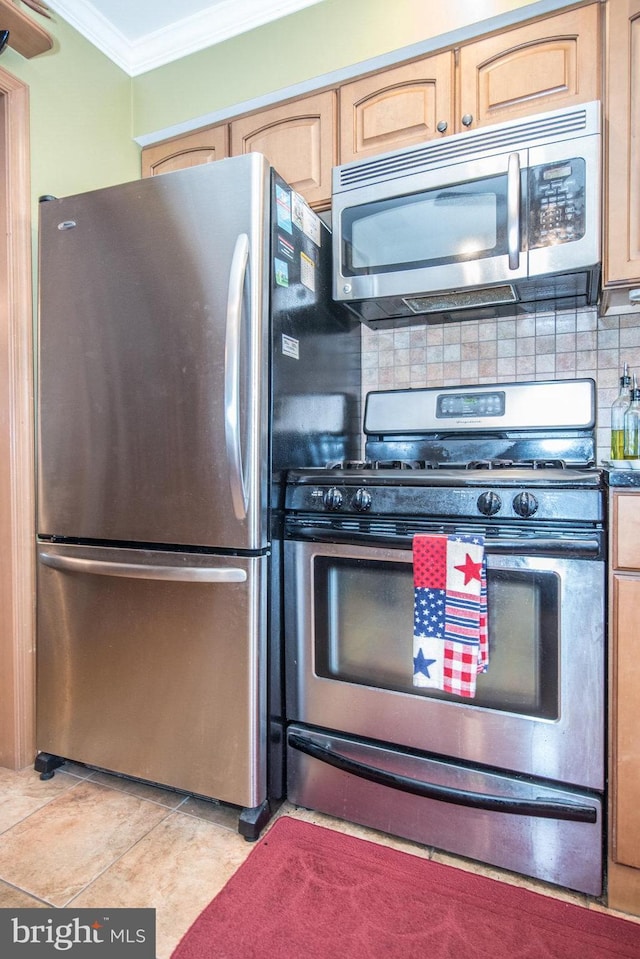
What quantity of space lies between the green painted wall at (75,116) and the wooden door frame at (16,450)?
0.06m

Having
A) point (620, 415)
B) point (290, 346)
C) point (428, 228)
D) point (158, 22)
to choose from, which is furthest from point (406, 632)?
point (158, 22)

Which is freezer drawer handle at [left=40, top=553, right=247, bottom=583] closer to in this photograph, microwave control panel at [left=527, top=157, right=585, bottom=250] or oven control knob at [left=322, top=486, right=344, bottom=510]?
oven control knob at [left=322, top=486, right=344, bottom=510]

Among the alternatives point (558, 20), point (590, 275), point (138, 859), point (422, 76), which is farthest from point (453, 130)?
point (138, 859)

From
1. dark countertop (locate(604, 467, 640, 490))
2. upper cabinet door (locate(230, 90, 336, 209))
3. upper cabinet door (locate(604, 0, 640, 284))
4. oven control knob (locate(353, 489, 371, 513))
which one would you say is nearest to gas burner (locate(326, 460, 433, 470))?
oven control knob (locate(353, 489, 371, 513))

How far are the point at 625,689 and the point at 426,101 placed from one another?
170 cm

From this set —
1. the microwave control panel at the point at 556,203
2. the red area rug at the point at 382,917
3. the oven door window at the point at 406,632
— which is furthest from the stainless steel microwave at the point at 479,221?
the red area rug at the point at 382,917

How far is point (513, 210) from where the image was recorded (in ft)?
4.81

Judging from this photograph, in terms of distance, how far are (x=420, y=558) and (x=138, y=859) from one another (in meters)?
1.00

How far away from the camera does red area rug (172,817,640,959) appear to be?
1.06 meters

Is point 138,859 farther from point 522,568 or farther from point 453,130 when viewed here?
point 453,130

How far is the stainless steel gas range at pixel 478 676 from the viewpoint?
1.17 metres

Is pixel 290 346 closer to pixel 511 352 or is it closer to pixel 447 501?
pixel 447 501

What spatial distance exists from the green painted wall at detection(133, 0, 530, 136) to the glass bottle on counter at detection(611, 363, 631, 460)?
3.56ft

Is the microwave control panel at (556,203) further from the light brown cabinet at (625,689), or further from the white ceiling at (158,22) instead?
the white ceiling at (158,22)
